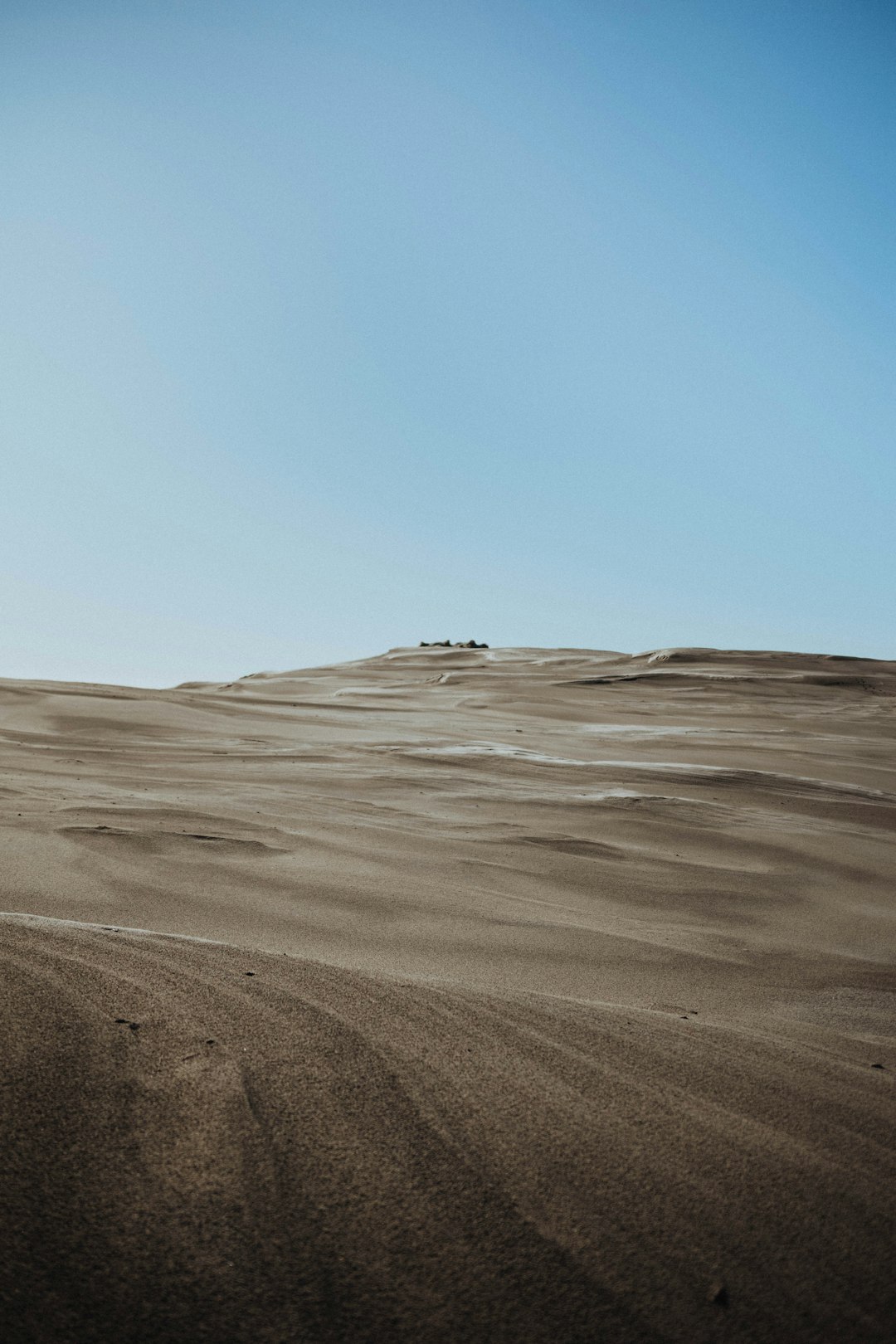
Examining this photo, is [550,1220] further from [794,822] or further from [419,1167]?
[794,822]

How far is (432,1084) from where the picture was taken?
4.03 feet

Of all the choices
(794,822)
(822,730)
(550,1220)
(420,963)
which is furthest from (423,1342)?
(822,730)

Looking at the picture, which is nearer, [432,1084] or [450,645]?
[432,1084]

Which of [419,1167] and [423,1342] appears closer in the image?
[423,1342]

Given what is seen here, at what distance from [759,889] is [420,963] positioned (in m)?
1.71

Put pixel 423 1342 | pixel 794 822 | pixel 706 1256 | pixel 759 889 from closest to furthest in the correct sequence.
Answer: pixel 423 1342, pixel 706 1256, pixel 759 889, pixel 794 822

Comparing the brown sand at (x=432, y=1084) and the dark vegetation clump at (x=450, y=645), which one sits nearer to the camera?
the brown sand at (x=432, y=1084)

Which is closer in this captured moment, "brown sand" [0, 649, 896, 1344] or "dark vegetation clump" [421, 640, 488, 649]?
"brown sand" [0, 649, 896, 1344]

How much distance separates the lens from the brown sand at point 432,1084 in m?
0.84

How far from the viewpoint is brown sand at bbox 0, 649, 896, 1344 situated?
2.76 feet

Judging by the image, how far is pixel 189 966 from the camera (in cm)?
160

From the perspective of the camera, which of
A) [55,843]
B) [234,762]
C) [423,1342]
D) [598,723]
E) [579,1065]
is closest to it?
[423,1342]

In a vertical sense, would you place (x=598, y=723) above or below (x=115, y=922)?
above

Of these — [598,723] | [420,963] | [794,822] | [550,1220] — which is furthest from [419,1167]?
[598,723]
